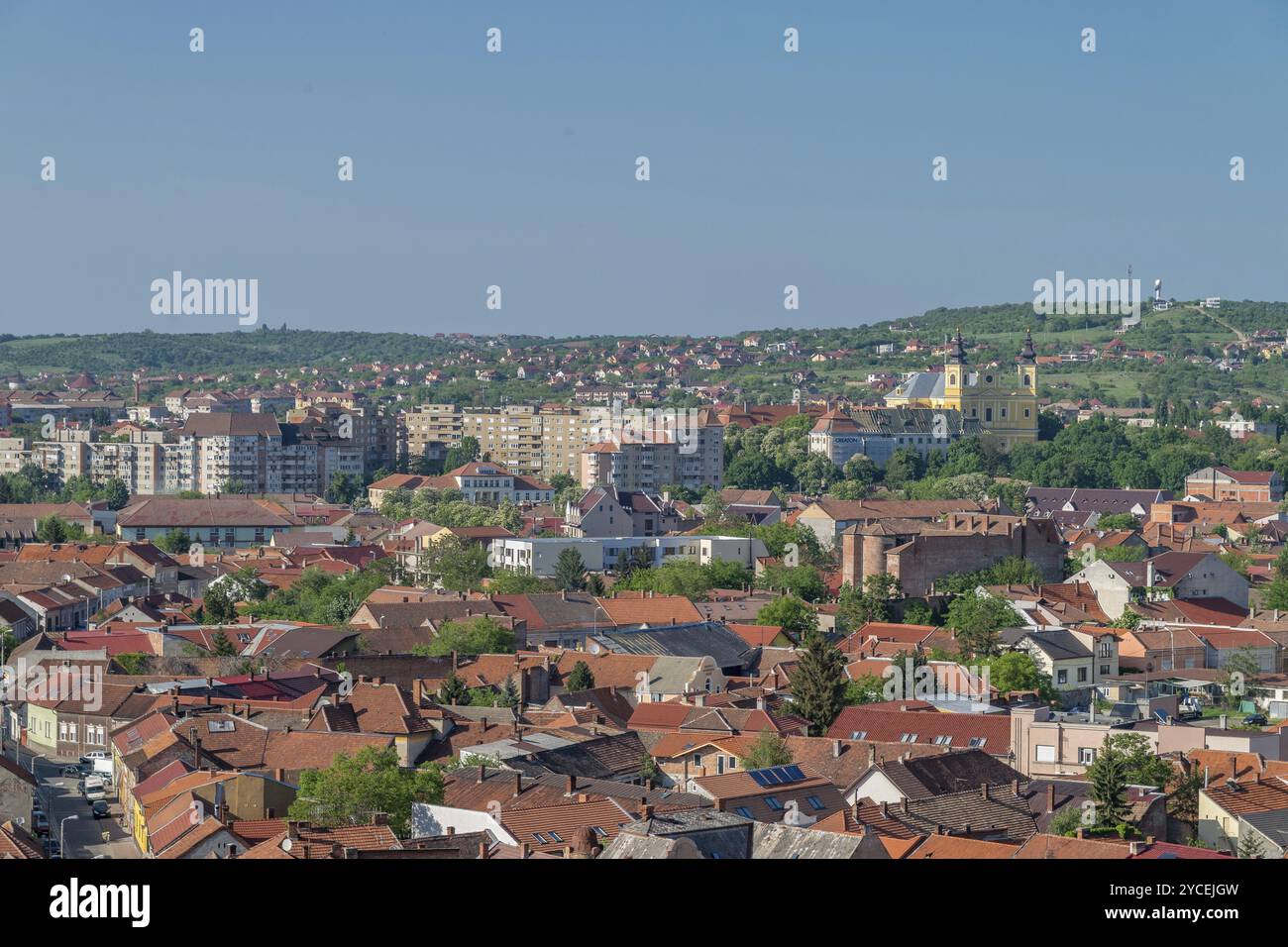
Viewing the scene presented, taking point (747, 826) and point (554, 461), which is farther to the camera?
point (554, 461)

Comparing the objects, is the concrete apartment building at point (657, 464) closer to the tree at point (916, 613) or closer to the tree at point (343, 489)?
the tree at point (343, 489)

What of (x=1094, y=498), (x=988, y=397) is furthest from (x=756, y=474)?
(x=988, y=397)

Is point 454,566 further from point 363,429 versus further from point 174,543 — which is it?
point 363,429

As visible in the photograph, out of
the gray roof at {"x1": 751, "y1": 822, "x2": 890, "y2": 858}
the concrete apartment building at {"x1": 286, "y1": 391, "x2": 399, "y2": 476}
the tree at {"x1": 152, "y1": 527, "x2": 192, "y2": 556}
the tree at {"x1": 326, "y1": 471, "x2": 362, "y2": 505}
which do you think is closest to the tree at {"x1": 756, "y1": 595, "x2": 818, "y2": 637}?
the gray roof at {"x1": 751, "y1": 822, "x2": 890, "y2": 858}

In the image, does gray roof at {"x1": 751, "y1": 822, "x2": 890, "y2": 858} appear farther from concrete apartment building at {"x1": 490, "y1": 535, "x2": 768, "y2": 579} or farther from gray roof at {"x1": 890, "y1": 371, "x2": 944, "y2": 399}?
gray roof at {"x1": 890, "y1": 371, "x2": 944, "y2": 399}
